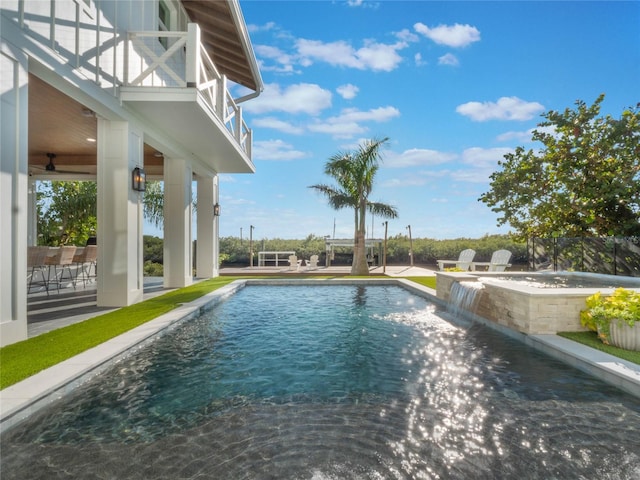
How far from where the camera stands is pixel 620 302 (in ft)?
14.0

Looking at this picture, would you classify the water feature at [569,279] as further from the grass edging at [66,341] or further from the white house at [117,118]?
the white house at [117,118]

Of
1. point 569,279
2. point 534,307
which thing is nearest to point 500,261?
point 569,279

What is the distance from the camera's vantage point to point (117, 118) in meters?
6.52

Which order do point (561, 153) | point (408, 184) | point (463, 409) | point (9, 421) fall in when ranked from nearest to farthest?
point (9, 421), point (463, 409), point (561, 153), point (408, 184)

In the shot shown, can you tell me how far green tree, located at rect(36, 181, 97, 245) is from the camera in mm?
15125

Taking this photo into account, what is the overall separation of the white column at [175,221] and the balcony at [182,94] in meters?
0.83

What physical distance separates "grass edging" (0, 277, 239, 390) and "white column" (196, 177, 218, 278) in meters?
5.60

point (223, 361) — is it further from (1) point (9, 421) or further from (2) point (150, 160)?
(2) point (150, 160)

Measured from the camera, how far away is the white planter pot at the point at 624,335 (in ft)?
13.1

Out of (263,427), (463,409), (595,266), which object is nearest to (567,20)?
(595,266)

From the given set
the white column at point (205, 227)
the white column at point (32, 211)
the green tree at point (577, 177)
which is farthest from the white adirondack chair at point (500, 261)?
the white column at point (32, 211)

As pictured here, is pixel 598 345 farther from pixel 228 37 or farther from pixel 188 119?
pixel 228 37

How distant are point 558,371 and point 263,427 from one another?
3.20 metres

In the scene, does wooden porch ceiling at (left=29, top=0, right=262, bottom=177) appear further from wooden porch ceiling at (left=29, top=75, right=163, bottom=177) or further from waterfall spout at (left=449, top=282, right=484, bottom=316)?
waterfall spout at (left=449, top=282, right=484, bottom=316)
